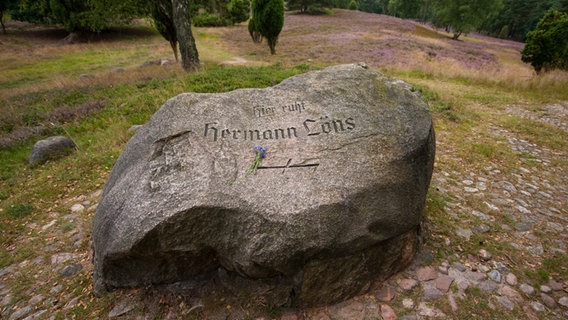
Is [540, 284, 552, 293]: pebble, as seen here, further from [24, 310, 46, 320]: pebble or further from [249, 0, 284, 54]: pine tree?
[249, 0, 284, 54]: pine tree

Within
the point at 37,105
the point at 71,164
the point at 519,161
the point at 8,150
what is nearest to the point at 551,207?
the point at 519,161

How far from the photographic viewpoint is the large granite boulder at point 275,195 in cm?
286

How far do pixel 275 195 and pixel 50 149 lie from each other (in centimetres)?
723

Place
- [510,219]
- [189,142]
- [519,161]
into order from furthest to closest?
[519,161] → [510,219] → [189,142]

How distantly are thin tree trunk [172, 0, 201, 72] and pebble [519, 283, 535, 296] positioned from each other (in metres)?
13.7

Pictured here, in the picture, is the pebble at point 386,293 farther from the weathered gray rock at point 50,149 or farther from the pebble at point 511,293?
the weathered gray rock at point 50,149

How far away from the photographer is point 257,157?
3.31m

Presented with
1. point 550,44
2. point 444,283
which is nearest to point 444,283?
point 444,283

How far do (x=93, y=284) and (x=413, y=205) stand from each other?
4.13 meters

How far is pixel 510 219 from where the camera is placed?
473cm

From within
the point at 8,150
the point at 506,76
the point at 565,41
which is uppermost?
the point at 565,41

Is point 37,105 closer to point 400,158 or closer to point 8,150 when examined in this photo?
point 8,150

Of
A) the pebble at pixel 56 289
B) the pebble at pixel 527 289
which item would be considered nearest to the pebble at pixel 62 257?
the pebble at pixel 56 289

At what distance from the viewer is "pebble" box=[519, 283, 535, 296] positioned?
347 centimetres
